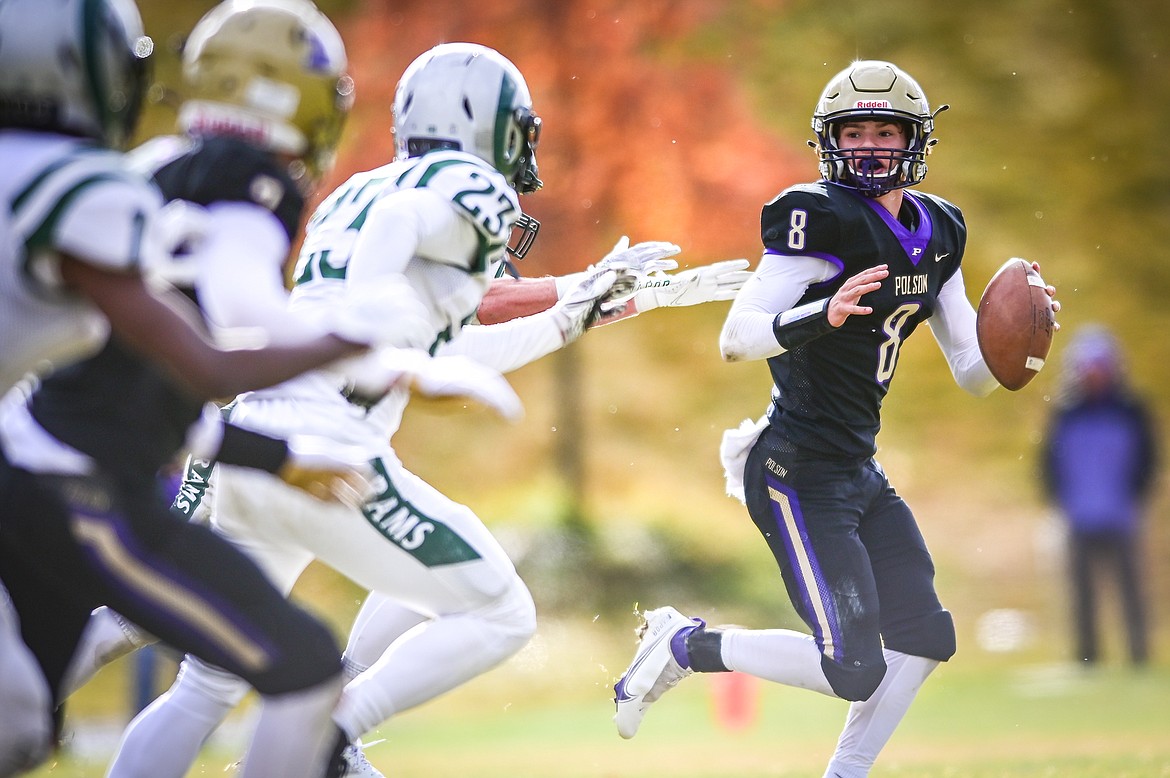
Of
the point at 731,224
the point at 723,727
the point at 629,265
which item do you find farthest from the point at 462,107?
the point at 731,224

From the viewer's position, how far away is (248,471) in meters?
3.36

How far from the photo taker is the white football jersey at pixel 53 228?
2.49 meters

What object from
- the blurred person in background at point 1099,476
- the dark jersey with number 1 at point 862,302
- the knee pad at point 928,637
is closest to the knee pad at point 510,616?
the dark jersey with number 1 at point 862,302

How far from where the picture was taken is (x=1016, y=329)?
4.25 m

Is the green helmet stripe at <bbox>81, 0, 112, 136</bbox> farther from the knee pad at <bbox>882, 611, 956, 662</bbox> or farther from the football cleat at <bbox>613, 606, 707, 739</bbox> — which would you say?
the knee pad at <bbox>882, 611, 956, 662</bbox>

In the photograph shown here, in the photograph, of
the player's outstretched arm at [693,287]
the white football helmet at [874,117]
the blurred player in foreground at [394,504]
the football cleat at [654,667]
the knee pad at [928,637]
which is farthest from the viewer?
the player's outstretched arm at [693,287]

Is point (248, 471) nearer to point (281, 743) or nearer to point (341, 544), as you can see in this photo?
point (341, 544)

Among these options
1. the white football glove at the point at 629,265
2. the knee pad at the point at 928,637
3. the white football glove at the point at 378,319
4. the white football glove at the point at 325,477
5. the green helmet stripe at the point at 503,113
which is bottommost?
the knee pad at the point at 928,637

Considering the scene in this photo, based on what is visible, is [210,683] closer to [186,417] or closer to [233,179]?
[186,417]

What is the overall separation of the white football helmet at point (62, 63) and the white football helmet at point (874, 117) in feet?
7.21

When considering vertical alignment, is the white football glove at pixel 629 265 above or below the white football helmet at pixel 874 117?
below

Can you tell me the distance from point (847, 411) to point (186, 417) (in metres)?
1.98

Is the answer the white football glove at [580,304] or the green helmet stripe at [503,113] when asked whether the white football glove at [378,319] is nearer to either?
the green helmet stripe at [503,113]

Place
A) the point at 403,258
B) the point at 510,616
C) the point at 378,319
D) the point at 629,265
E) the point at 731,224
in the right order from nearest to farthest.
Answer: the point at 378,319 < the point at 403,258 < the point at 510,616 < the point at 629,265 < the point at 731,224
